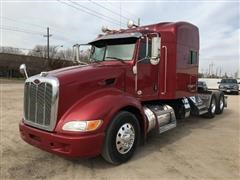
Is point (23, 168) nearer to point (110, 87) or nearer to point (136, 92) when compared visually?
point (110, 87)

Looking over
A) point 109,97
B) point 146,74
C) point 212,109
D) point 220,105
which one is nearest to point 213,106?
point 212,109

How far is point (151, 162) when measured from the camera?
514 centimetres

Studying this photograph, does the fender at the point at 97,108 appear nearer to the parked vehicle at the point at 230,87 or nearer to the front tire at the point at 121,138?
the front tire at the point at 121,138

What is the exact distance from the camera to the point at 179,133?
296 inches

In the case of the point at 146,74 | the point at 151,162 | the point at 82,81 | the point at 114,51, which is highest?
the point at 114,51

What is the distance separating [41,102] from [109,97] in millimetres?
1192

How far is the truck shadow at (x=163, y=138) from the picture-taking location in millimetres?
5137

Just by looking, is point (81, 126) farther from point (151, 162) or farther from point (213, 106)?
point (213, 106)

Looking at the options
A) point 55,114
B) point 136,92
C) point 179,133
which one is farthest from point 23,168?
point 179,133

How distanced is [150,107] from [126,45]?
1.63 metres

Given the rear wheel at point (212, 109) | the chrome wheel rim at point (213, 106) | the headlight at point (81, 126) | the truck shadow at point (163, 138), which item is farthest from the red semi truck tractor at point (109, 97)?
the chrome wheel rim at point (213, 106)

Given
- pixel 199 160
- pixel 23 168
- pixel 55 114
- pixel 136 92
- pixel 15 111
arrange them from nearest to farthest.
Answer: pixel 55 114 → pixel 23 168 → pixel 199 160 → pixel 136 92 → pixel 15 111

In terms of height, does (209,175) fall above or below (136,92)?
below

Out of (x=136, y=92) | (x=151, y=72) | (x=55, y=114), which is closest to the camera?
(x=55, y=114)
